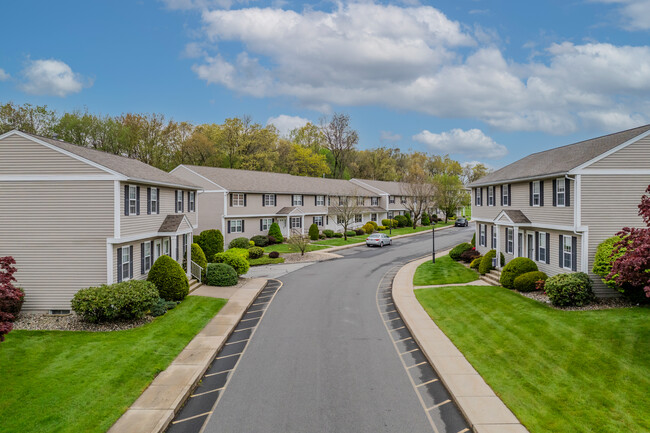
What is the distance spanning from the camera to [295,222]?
49312 millimetres

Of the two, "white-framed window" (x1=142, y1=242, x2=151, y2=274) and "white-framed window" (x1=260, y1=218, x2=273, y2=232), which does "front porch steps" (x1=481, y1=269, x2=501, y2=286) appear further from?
"white-framed window" (x1=260, y1=218, x2=273, y2=232)

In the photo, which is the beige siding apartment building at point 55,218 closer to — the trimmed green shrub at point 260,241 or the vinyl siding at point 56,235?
the vinyl siding at point 56,235

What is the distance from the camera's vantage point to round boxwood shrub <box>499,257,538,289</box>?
2261 centimetres

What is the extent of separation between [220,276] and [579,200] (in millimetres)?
20664

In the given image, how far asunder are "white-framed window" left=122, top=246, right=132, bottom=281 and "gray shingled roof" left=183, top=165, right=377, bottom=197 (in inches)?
828

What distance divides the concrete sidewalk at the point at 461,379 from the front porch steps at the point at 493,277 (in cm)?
726

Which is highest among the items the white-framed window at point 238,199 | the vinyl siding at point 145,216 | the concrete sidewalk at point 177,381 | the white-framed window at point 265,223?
the white-framed window at point 238,199

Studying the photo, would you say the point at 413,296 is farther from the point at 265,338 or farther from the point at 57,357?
the point at 57,357

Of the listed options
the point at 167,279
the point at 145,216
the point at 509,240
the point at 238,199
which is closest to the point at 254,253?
the point at 238,199

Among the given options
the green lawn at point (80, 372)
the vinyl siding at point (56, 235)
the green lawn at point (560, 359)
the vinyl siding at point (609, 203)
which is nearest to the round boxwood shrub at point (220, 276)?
the green lawn at point (80, 372)

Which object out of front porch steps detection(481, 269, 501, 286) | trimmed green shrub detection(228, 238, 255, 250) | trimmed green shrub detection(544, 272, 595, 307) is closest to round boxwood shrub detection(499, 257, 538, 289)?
front porch steps detection(481, 269, 501, 286)

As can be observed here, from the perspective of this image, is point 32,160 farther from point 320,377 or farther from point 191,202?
point 320,377

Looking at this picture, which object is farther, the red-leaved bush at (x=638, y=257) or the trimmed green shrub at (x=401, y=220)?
the trimmed green shrub at (x=401, y=220)

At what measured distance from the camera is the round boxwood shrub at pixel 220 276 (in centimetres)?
2516
